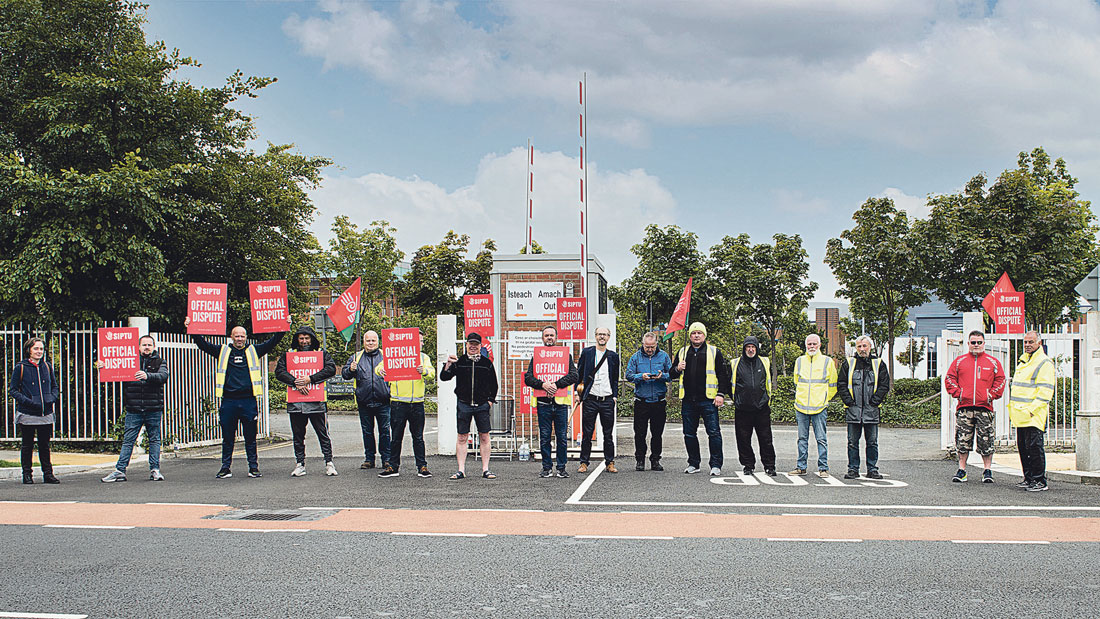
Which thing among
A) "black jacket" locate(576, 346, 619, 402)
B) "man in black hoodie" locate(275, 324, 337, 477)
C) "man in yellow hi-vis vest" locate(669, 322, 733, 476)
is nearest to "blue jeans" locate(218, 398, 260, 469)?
"man in black hoodie" locate(275, 324, 337, 477)

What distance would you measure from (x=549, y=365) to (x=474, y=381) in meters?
1.02

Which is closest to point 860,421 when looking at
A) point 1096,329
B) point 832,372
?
point 832,372

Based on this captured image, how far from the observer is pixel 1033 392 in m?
11.0

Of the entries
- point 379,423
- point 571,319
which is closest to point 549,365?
point 571,319

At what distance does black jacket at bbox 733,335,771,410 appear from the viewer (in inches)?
466

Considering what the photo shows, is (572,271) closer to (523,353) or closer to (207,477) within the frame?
(523,353)

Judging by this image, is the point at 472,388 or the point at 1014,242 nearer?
the point at 472,388

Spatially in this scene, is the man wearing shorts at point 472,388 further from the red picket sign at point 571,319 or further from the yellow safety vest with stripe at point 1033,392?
the yellow safety vest with stripe at point 1033,392

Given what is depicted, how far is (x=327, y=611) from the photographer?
5.35m

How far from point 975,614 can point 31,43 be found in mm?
18608

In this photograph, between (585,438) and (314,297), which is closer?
(585,438)

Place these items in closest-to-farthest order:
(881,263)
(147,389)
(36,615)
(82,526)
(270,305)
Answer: (36,615), (82,526), (147,389), (270,305), (881,263)

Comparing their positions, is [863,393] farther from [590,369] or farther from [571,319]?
[571,319]

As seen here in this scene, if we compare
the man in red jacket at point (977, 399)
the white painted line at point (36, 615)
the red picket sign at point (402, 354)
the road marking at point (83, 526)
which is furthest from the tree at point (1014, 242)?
the white painted line at point (36, 615)
